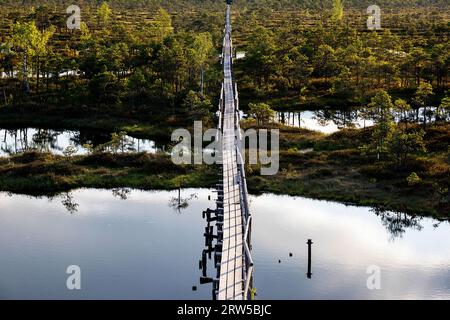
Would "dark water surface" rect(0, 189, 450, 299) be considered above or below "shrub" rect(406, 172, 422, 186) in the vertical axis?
below

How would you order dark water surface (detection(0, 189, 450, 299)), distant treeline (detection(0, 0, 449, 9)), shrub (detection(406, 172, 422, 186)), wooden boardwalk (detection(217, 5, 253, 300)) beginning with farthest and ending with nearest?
distant treeline (detection(0, 0, 449, 9))
shrub (detection(406, 172, 422, 186))
dark water surface (detection(0, 189, 450, 299))
wooden boardwalk (detection(217, 5, 253, 300))

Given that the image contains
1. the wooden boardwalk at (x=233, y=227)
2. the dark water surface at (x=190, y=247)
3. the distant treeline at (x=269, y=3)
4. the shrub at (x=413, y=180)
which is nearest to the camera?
the wooden boardwalk at (x=233, y=227)

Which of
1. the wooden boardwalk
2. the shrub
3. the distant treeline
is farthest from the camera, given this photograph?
the distant treeline

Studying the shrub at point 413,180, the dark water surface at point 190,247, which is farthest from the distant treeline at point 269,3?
the shrub at point 413,180

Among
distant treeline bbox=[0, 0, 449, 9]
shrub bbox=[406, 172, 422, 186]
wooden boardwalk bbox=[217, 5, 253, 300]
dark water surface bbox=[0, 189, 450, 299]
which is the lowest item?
dark water surface bbox=[0, 189, 450, 299]

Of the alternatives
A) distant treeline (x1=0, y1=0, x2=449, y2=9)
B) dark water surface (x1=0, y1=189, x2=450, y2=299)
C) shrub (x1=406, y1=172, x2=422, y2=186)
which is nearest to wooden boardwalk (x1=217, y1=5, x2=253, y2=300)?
dark water surface (x1=0, y1=189, x2=450, y2=299)

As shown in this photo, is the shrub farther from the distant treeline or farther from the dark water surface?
the distant treeline

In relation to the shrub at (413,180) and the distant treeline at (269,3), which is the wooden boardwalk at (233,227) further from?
the distant treeline at (269,3)

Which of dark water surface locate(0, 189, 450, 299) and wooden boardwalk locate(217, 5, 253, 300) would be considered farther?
dark water surface locate(0, 189, 450, 299)

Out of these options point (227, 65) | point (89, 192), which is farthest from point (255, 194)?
point (227, 65)

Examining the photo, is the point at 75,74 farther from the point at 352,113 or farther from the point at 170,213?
the point at 170,213
